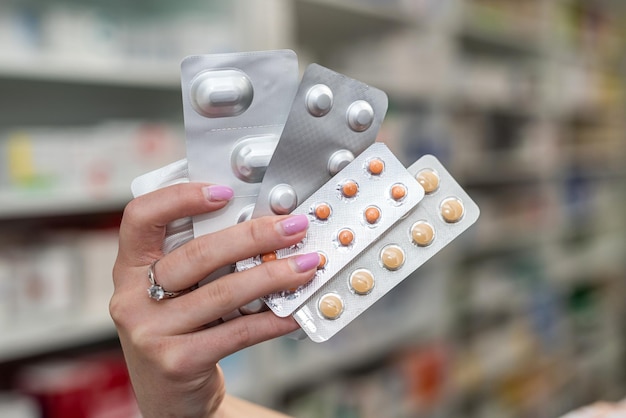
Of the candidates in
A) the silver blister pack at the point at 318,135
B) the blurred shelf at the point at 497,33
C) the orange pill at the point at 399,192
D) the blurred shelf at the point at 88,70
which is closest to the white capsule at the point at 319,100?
the silver blister pack at the point at 318,135

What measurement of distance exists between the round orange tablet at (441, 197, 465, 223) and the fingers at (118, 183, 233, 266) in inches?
8.3

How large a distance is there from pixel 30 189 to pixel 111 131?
25cm

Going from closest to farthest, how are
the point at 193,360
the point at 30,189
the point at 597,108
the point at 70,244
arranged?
the point at 193,360 → the point at 30,189 → the point at 70,244 → the point at 597,108

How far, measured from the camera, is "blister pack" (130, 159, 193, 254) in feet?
2.02

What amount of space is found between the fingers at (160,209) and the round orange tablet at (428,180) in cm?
19

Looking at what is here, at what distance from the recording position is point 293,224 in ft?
1.87

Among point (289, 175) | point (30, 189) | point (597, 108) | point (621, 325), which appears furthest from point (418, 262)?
point (621, 325)

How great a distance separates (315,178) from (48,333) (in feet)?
3.51

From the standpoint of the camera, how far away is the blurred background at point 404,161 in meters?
1.47

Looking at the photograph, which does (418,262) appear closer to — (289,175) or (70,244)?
(289,175)

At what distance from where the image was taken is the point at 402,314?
2.42 meters

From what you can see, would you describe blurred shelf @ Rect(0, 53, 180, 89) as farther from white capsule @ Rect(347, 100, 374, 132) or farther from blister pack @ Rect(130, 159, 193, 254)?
white capsule @ Rect(347, 100, 374, 132)

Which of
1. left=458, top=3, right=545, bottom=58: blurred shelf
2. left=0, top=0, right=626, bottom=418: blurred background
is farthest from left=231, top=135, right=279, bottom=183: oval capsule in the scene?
left=458, top=3, right=545, bottom=58: blurred shelf

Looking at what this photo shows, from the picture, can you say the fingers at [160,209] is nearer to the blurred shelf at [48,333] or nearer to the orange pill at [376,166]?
the orange pill at [376,166]
